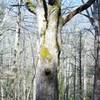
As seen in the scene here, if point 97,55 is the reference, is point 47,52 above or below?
above

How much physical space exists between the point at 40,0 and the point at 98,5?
21.8ft

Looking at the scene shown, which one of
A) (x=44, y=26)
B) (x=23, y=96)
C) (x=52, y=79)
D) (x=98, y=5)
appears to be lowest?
(x=23, y=96)

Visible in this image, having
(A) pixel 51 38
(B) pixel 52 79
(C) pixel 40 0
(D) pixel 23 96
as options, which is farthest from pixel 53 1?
(D) pixel 23 96

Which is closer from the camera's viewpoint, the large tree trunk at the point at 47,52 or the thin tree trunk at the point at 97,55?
the large tree trunk at the point at 47,52

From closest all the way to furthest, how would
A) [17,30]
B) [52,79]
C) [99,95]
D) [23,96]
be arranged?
[52,79], [99,95], [17,30], [23,96]

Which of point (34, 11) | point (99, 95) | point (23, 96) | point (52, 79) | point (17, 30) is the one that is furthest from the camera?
point (23, 96)

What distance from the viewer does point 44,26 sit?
19.8 ft

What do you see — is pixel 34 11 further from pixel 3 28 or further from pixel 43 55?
pixel 3 28

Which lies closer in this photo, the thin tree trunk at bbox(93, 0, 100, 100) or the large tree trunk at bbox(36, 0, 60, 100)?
the large tree trunk at bbox(36, 0, 60, 100)

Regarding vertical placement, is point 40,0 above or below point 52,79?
above

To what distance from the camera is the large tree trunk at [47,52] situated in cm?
575

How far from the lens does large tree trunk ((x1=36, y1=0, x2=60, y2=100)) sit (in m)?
5.75

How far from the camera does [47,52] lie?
19.3ft

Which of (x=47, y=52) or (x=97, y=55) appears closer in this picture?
(x=47, y=52)
